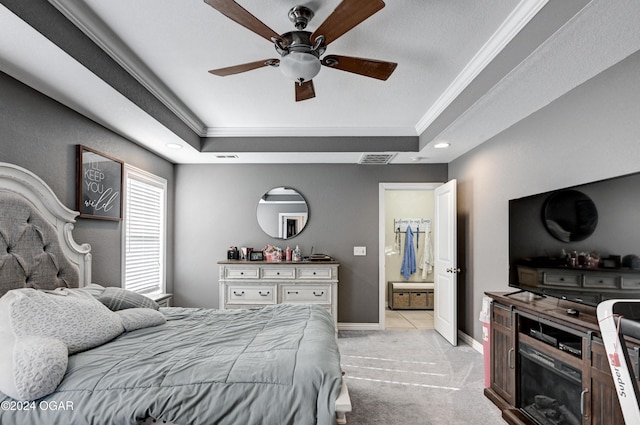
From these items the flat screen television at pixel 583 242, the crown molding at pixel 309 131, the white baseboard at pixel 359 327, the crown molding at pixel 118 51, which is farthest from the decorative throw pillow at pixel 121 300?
the white baseboard at pixel 359 327

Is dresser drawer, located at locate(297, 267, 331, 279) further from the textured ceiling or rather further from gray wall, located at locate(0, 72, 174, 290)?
gray wall, located at locate(0, 72, 174, 290)

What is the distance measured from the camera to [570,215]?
2.28 meters

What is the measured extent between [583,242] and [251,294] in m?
3.63

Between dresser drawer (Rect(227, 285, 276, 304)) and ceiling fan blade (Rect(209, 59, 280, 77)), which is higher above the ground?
ceiling fan blade (Rect(209, 59, 280, 77))

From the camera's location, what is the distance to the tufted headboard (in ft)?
→ 7.46

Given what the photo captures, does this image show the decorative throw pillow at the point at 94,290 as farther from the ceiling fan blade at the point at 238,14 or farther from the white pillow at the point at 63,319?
the ceiling fan blade at the point at 238,14

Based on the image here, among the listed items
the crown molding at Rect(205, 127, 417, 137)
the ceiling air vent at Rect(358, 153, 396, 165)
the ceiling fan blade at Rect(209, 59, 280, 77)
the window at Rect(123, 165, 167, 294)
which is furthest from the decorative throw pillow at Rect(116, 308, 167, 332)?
the ceiling air vent at Rect(358, 153, 396, 165)

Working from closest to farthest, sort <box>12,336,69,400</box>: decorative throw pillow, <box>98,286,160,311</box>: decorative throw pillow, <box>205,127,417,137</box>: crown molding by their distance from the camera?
<box>12,336,69,400</box>: decorative throw pillow → <box>98,286,160,311</box>: decorative throw pillow → <box>205,127,417,137</box>: crown molding

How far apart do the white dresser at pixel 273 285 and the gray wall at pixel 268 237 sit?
50 cm

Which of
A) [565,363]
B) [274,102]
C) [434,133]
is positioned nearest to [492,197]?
[434,133]

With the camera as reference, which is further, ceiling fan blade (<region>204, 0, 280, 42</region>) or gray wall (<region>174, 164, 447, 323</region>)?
gray wall (<region>174, 164, 447, 323</region>)

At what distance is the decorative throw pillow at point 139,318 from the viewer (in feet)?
7.88

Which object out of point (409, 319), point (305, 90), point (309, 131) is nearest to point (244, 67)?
point (305, 90)

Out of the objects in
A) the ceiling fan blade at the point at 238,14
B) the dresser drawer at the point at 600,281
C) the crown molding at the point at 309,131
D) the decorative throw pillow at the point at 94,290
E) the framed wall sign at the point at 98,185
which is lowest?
the decorative throw pillow at the point at 94,290
